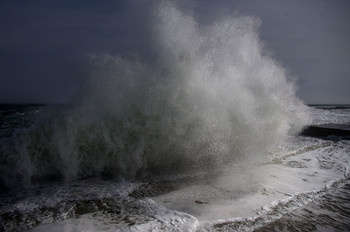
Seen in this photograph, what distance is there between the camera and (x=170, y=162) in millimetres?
4668

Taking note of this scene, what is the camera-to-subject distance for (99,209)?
9.30 feet

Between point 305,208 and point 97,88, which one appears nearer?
point 305,208

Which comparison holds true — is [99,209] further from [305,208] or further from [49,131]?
[305,208]

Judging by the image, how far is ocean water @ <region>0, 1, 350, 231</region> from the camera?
2.69 metres

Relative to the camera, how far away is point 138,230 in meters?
2.35

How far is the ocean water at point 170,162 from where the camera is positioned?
2688 millimetres

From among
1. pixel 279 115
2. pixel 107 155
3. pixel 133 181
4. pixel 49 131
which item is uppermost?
pixel 279 115

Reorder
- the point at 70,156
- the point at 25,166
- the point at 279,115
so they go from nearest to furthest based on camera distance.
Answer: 1. the point at 25,166
2. the point at 70,156
3. the point at 279,115

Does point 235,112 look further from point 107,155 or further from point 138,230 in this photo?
point 138,230

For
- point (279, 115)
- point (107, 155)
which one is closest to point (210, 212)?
point (107, 155)

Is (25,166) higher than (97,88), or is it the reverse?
(97,88)

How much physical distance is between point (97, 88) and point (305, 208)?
4516mm

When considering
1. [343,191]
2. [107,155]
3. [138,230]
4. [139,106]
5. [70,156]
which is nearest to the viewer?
[138,230]

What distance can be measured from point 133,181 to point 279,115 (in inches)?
191
